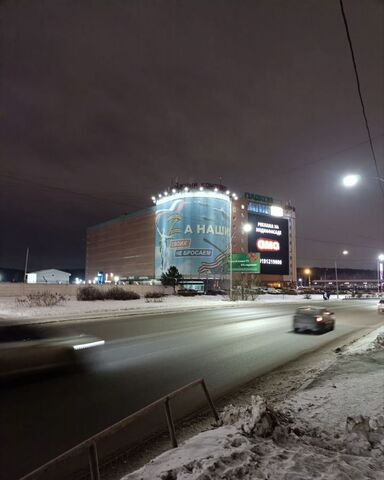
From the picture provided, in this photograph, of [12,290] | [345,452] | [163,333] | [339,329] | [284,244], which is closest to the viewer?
[345,452]

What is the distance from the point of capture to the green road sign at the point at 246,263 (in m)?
52.9

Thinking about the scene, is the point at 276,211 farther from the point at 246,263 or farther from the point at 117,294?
the point at 117,294

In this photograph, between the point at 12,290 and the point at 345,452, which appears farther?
the point at 12,290

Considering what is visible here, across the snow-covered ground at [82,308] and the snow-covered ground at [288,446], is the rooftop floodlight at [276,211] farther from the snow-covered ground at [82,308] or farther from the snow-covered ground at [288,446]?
the snow-covered ground at [288,446]

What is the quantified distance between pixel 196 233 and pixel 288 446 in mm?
95692

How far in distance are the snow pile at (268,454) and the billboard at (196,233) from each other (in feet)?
296

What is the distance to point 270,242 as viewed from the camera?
12356 centimetres

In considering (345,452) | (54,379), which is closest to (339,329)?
(54,379)

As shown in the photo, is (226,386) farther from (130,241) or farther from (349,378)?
(130,241)

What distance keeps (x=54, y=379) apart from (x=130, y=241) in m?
124

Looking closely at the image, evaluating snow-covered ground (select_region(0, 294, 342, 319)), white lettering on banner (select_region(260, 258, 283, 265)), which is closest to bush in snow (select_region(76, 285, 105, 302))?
snow-covered ground (select_region(0, 294, 342, 319))

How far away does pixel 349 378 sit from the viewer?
7789mm

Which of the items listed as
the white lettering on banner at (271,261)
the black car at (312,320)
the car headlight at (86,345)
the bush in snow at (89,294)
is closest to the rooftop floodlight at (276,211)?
the white lettering on banner at (271,261)

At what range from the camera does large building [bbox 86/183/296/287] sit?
9869cm
